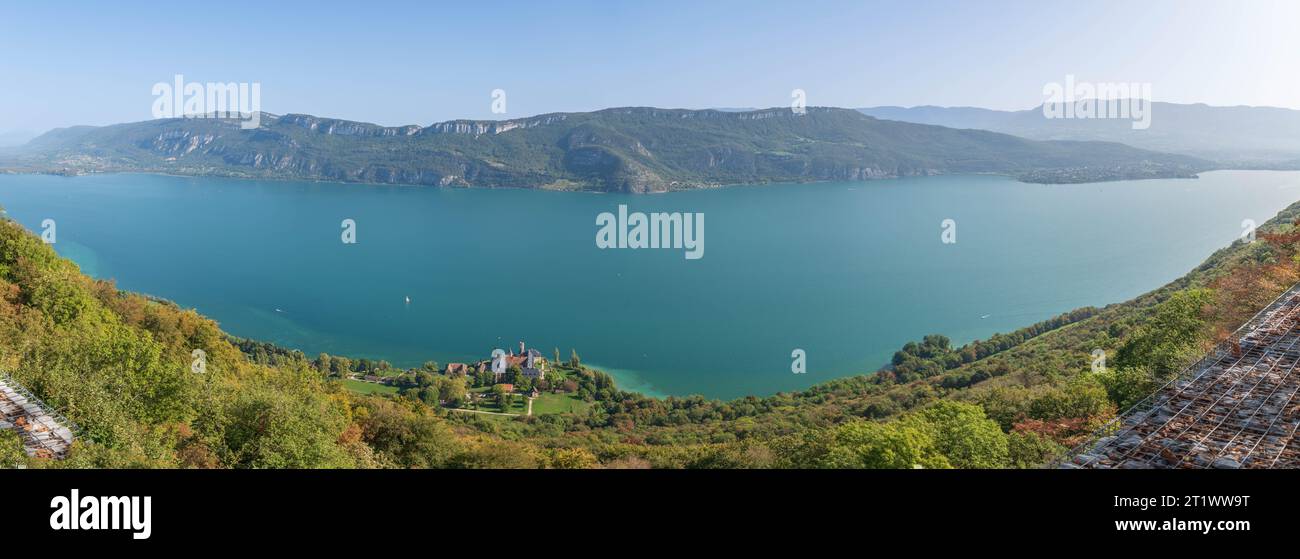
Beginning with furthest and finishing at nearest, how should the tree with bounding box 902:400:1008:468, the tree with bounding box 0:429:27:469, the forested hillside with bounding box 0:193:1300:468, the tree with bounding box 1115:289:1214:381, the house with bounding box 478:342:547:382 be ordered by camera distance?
the house with bounding box 478:342:547:382 < the tree with bounding box 1115:289:1214:381 < the tree with bounding box 902:400:1008:468 < the forested hillside with bounding box 0:193:1300:468 < the tree with bounding box 0:429:27:469

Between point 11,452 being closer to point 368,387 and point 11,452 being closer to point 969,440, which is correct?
point 969,440

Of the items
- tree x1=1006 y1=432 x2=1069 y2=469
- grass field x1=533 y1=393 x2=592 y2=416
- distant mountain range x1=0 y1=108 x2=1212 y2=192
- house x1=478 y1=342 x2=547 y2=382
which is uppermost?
distant mountain range x1=0 y1=108 x2=1212 y2=192

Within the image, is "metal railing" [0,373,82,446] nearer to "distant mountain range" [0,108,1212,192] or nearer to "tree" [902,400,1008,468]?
"tree" [902,400,1008,468]

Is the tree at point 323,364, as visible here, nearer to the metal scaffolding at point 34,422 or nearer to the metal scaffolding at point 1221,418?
the metal scaffolding at point 34,422

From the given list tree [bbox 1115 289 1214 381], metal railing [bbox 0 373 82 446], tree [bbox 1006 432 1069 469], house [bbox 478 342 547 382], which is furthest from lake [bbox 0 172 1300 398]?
metal railing [bbox 0 373 82 446]

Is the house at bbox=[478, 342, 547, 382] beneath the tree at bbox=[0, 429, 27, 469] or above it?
beneath
